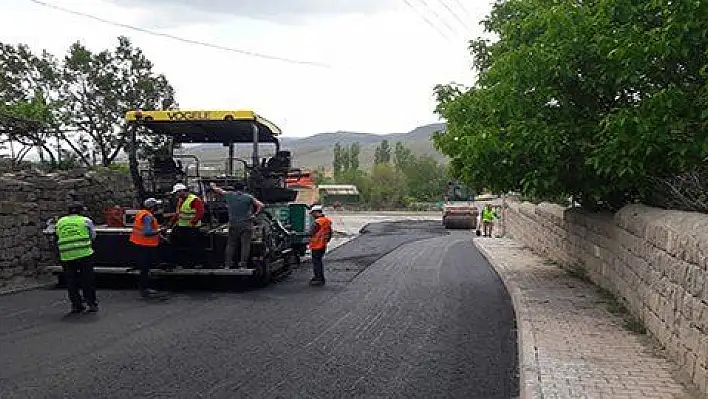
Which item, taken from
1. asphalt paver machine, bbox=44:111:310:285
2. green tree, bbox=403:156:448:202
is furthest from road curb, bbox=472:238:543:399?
green tree, bbox=403:156:448:202

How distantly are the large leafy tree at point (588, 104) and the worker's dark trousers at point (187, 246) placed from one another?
430 centimetres

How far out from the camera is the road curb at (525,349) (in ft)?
21.3

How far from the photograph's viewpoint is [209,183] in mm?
14117

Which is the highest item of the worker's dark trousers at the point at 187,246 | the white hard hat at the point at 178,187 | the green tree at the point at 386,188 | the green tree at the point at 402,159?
the green tree at the point at 402,159

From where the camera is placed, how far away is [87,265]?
1072 cm

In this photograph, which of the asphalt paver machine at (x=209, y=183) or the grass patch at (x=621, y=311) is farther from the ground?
the asphalt paver machine at (x=209, y=183)

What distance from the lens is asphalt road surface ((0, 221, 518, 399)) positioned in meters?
6.74

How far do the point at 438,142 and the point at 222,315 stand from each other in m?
5.97

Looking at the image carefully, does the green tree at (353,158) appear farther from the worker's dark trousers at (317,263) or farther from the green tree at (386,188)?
the worker's dark trousers at (317,263)

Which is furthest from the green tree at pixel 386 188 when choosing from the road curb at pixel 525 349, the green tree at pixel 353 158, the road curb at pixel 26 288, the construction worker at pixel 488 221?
the road curb at pixel 525 349

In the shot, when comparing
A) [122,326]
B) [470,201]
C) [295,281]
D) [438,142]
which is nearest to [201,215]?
[295,281]

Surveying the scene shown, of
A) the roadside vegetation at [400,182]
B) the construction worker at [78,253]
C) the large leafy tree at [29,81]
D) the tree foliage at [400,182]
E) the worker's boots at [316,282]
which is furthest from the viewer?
the tree foliage at [400,182]

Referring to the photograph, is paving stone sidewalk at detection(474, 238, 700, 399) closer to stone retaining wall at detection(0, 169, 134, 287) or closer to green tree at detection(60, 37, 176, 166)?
stone retaining wall at detection(0, 169, 134, 287)

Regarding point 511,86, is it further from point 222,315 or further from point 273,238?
point 222,315
